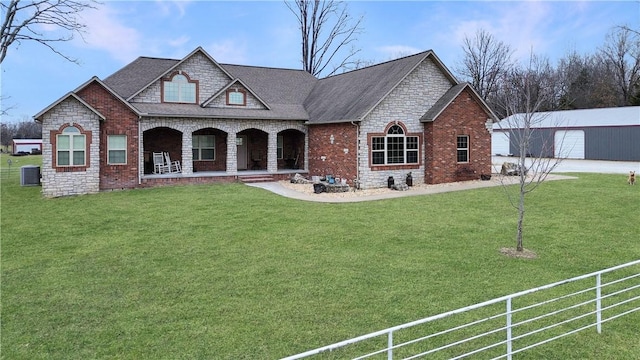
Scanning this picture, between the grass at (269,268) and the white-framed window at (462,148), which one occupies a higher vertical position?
the white-framed window at (462,148)

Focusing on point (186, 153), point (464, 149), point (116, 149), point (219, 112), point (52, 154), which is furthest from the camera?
point (219, 112)

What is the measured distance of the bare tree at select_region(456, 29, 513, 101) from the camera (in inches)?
1998

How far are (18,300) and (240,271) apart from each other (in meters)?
3.51

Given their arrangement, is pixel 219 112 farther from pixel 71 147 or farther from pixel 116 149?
pixel 71 147

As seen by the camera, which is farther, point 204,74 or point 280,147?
point 280,147

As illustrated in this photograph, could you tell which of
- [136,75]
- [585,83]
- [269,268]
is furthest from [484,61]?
[269,268]

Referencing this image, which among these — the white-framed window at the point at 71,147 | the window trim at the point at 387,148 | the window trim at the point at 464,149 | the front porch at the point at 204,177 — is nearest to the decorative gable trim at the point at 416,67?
the window trim at the point at 387,148

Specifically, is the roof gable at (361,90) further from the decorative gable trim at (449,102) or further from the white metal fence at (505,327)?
the white metal fence at (505,327)

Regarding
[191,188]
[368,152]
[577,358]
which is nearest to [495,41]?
[368,152]

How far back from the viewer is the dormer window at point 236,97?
22.9 m

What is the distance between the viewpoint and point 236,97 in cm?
2308

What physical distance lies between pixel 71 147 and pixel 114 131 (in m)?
1.84

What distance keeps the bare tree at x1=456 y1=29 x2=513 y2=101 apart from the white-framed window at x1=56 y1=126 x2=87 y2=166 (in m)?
43.8

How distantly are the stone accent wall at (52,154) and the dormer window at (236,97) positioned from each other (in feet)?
21.1
